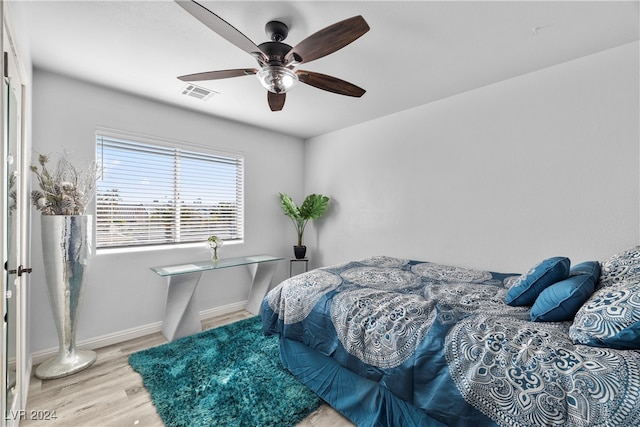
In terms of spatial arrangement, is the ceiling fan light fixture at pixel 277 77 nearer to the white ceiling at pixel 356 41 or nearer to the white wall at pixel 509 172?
the white ceiling at pixel 356 41

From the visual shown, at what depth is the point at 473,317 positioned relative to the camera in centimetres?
148

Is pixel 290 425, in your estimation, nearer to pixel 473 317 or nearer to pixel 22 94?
pixel 473 317

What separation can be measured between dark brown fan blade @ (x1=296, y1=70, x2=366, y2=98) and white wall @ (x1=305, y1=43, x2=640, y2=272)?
1.44m

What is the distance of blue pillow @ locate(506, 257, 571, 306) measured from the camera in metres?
1.60

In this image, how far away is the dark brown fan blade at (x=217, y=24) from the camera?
47.9 inches

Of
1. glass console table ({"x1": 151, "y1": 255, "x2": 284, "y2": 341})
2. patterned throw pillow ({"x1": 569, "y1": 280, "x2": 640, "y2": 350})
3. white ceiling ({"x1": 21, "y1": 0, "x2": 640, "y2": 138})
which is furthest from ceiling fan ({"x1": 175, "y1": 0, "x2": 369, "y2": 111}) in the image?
glass console table ({"x1": 151, "y1": 255, "x2": 284, "y2": 341})

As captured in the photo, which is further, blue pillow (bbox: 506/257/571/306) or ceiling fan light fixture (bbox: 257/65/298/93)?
ceiling fan light fixture (bbox: 257/65/298/93)

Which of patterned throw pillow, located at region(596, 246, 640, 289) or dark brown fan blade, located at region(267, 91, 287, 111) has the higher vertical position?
dark brown fan blade, located at region(267, 91, 287, 111)

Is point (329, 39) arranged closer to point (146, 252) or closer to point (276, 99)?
point (276, 99)

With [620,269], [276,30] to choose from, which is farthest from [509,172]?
[276,30]

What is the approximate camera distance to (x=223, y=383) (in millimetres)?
2053

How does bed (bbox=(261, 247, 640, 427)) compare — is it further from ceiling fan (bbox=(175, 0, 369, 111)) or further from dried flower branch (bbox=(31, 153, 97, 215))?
dried flower branch (bbox=(31, 153, 97, 215))

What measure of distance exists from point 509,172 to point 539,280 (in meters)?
1.29

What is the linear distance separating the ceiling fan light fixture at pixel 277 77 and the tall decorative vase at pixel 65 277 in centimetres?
185
